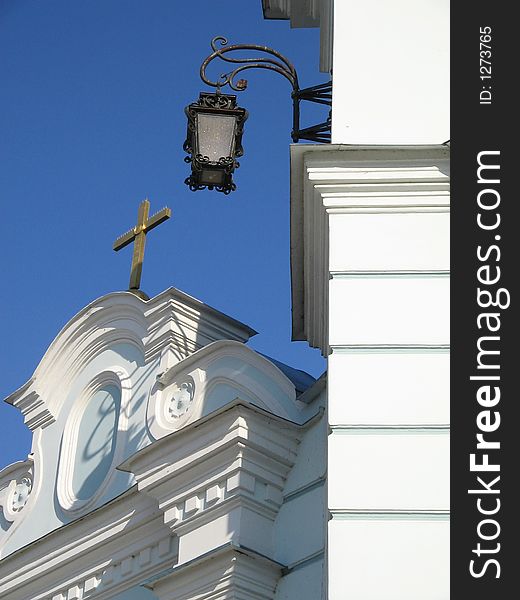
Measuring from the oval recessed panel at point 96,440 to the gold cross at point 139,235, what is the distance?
2.93 ft

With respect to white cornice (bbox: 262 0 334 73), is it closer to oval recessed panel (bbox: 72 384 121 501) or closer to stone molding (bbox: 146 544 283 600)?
oval recessed panel (bbox: 72 384 121 501)

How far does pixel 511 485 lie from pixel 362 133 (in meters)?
2.17

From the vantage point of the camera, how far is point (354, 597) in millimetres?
5492

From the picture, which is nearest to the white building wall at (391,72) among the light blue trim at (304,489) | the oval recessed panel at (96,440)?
the light blue trim at (304,489)

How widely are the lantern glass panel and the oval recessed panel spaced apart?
2.43 metres

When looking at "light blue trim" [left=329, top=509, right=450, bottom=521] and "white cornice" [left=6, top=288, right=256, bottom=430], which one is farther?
"white cornice" [left=6, top=288, right=256, bottom=430]

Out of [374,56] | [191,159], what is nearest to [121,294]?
[191,159]

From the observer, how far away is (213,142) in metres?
7.71

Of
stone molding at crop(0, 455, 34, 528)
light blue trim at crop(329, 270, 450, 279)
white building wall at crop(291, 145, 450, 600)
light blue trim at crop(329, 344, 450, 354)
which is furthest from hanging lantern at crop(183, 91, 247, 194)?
stone molding at crop(0, 455, 34, 528)

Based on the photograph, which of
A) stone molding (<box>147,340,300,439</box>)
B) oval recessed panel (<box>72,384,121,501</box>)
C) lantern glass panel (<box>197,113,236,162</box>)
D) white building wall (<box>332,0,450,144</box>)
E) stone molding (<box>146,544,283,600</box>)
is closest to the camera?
white building wall (<box>332,0,450,144</box>)

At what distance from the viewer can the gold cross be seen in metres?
10.1

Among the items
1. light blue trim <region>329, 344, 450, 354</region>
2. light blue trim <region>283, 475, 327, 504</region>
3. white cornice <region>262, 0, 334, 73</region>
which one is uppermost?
white cornice <region>262, 0, 334, 73</region>

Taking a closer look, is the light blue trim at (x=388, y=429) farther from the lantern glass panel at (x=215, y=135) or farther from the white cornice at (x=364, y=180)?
the lantern glass panel at (x=215, y=135)

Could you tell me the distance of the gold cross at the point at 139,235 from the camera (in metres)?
10.1
